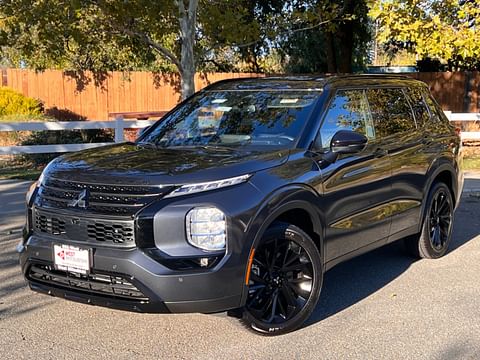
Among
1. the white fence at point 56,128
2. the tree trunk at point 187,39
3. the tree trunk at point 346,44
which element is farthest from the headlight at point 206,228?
the tree trunk at point 346,44

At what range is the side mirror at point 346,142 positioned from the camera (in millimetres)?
4879

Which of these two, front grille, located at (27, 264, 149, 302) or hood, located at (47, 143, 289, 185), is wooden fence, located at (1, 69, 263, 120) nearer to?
hood, located at (47, 143, 289, 185)

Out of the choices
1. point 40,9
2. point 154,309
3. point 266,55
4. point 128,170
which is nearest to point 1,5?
point 40,9

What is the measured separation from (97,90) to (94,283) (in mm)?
20033

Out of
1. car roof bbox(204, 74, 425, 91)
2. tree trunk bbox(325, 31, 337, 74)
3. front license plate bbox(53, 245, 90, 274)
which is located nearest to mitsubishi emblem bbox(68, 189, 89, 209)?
front license plate bbox(53, 245, 90, 274)

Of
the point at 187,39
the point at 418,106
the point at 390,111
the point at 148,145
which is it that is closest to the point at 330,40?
the point at 187,39

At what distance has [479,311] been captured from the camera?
513 centimetres

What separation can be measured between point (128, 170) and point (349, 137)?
1.78m

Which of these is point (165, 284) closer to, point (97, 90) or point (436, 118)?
point (436, 118)

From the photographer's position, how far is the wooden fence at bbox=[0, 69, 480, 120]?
74.4ft

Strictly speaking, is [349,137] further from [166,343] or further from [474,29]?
[474,29]

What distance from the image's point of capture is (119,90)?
23406 mm

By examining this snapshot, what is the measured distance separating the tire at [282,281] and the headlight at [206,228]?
1.27 feet

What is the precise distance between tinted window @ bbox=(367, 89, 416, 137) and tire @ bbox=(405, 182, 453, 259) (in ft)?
2.83
